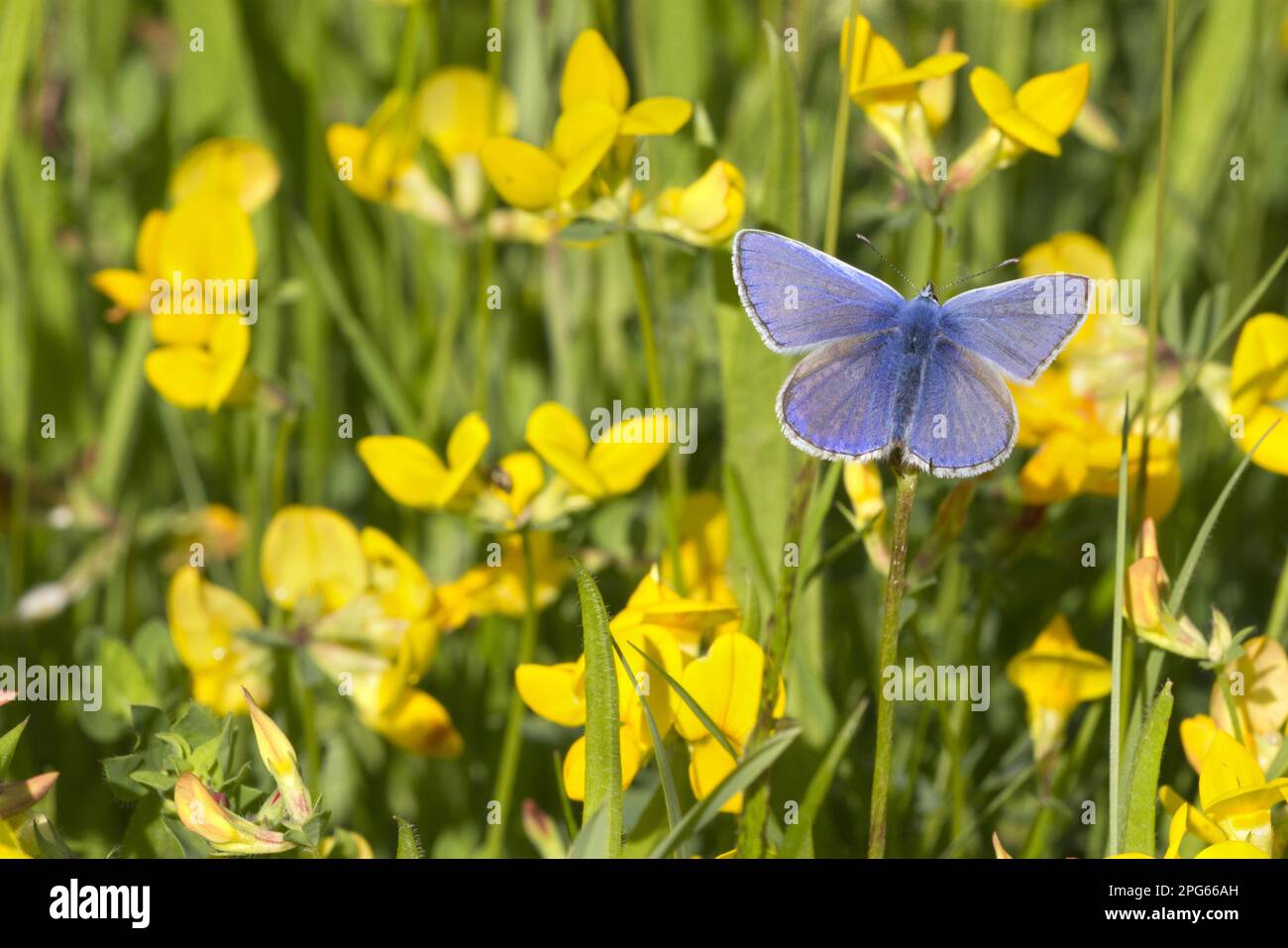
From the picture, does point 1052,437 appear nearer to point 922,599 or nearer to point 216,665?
point 922,599

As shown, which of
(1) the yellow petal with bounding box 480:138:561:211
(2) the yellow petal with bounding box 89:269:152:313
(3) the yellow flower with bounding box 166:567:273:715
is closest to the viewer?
(1) the yellow petal with bounding box 480:138:561:211

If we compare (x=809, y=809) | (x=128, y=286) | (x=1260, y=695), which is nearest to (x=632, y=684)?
(x=809, y=809)

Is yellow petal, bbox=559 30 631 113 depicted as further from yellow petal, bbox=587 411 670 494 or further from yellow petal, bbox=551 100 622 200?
yellow petal, bbox=587 411 670 494

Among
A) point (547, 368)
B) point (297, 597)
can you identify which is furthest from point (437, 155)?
point (297, 597)

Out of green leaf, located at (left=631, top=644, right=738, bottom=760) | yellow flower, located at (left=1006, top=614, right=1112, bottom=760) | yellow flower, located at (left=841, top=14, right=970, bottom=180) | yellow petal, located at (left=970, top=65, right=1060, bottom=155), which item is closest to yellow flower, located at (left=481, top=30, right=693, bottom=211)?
yellow flower, located at (left=841, top=14, right=970, bottom=180)

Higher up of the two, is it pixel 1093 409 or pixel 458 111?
pixel 458 111

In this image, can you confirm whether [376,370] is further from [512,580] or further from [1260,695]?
[1260,695]
